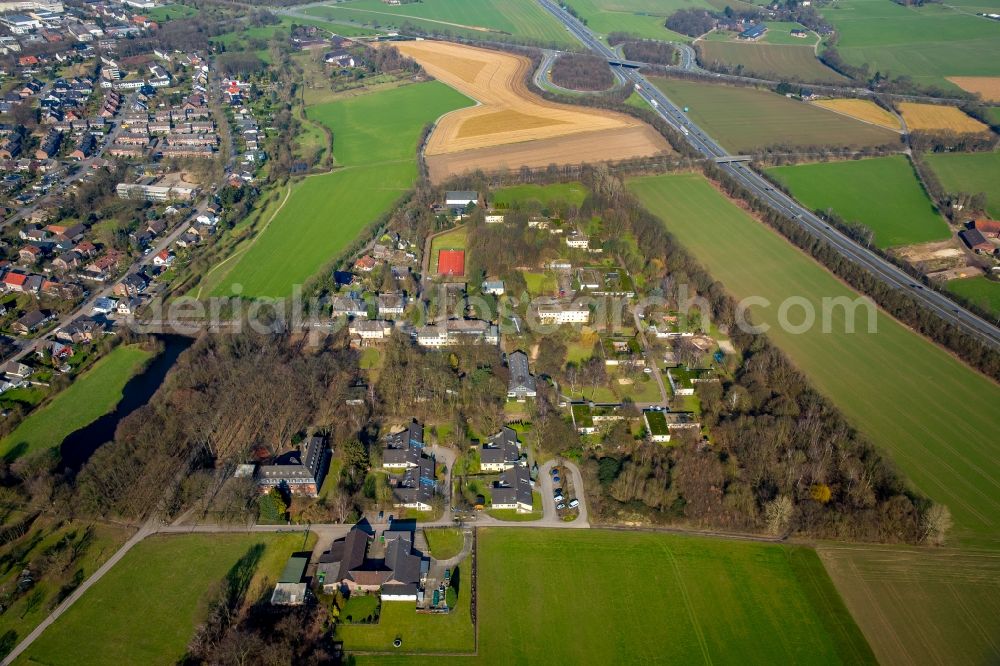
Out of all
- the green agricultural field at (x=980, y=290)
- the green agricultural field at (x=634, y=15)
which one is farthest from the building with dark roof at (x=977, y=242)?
the green agricultural field at (x=634, y=15)

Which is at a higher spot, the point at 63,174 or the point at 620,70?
the point at 620,70

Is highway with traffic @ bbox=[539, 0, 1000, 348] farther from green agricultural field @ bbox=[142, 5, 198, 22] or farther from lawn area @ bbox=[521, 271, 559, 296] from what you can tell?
green agricultural field @ bbox=[142, 5, 198, 22]

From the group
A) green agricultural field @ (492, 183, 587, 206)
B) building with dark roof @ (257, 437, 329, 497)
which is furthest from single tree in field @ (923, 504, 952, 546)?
green agricultural field @ (492, 183, 587, 206)

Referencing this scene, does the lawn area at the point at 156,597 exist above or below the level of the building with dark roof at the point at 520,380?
below

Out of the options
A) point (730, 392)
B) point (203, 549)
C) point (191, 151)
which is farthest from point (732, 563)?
point (191, 151)

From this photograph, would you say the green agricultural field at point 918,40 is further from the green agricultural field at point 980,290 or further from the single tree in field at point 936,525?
the single tree in field at point 936,525

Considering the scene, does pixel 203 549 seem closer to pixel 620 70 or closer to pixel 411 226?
pixel 411 226

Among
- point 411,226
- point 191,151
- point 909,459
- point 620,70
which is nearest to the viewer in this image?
point 909,459
